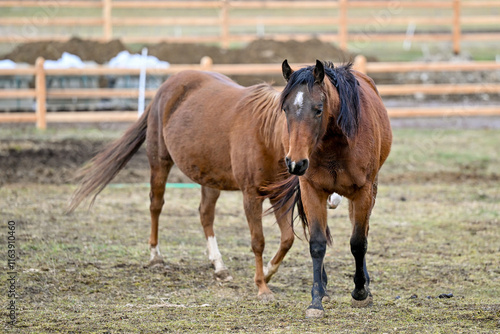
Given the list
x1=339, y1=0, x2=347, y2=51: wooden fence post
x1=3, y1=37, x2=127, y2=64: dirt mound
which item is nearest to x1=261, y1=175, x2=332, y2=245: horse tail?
x1=3, y1=37, x2=127, y2=64: dirt mound

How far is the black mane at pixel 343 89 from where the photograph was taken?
14.8 ft

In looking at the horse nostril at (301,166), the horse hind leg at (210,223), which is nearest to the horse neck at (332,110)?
the horse nostril at (301,166)

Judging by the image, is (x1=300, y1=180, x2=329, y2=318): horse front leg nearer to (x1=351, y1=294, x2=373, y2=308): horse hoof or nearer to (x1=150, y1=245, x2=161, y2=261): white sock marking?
(x1=351, y1=294, x2=373, y2=308): horse hoof

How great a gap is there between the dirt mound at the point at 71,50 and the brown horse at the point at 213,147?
12.4 m

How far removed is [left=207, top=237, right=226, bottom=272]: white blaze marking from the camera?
243 inches

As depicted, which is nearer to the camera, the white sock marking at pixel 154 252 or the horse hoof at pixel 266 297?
the horse hoof at pixel 266 297

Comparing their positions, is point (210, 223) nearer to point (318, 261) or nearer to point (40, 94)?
point (318, 261)

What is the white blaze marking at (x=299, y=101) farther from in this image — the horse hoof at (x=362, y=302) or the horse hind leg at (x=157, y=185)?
the horse hind leg at (x=157, y=185)

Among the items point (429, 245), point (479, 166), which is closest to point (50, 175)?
point (429, 245)

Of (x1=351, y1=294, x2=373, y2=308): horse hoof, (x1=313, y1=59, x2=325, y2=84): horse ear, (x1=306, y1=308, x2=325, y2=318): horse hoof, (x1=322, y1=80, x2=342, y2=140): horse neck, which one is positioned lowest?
(x1=351, y1=294, x2=373, y2=308): horse hoof

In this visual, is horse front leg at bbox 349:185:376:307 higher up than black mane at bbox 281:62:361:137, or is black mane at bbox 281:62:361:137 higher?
black mane at bbox 281:62:361:137

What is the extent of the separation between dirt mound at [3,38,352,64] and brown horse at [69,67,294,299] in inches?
482

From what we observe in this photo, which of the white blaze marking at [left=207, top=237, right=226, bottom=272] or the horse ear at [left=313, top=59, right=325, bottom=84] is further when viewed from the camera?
the white blaze marking at [left=207, top=237, right=226, bottom=272]

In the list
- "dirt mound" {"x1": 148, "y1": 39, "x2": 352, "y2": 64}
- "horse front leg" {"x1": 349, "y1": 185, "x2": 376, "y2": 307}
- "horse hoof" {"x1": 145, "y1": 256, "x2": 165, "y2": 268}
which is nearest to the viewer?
"horse front leg" {"x1": 349, "y1": 185, "x2": 376, "y2": 307}
